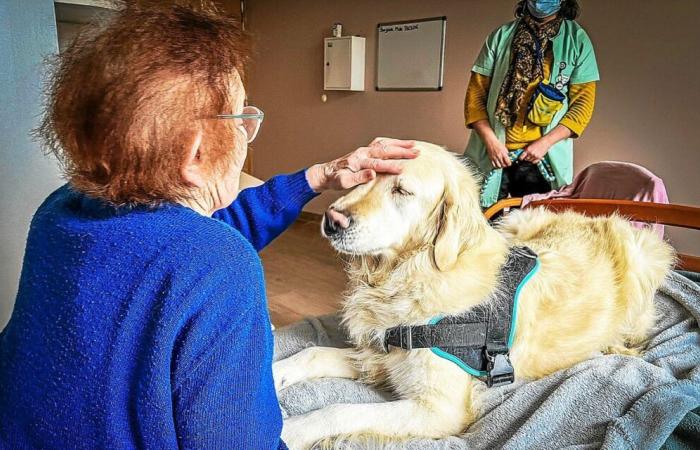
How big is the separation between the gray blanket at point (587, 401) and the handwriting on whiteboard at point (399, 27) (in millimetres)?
3050

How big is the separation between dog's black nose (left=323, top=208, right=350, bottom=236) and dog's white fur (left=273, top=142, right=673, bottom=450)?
0.04ft

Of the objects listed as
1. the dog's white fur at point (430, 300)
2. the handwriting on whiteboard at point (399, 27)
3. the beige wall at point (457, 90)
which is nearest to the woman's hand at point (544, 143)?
the dog's white fur at point (430, 300)

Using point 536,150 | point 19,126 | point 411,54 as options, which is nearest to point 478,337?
point 19,126

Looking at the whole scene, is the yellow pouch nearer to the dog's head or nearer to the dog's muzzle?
the dog's head

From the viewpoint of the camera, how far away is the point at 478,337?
1.09 metres

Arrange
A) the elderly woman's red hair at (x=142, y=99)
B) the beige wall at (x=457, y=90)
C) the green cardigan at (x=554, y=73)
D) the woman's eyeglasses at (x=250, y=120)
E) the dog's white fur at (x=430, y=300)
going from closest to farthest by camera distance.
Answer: the elderly woman's red hair at (x=142, y=99) < the woman's eyeglasses at (x=250, y=120) < the dog's white fur at (x=430, y=300) < the green cardigan at (x=554, y=73) < the beige wall at (x=457, y=90)

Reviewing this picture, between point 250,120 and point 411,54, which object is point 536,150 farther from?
point 411,54

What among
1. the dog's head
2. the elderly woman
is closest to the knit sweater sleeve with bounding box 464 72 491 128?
the dog's head

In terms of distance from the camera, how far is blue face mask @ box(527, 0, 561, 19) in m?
2.09

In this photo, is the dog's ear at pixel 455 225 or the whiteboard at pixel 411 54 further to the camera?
the whiteboard at pixel 411 54

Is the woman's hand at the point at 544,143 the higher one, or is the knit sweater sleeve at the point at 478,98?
the knit sweater sleeve at the point at 478,98

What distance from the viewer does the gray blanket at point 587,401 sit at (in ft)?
2.99

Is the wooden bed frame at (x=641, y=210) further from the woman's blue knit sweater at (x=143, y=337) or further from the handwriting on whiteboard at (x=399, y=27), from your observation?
the handwriting on whiteboard at (x=399, y=27)

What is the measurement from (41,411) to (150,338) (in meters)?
0.18
